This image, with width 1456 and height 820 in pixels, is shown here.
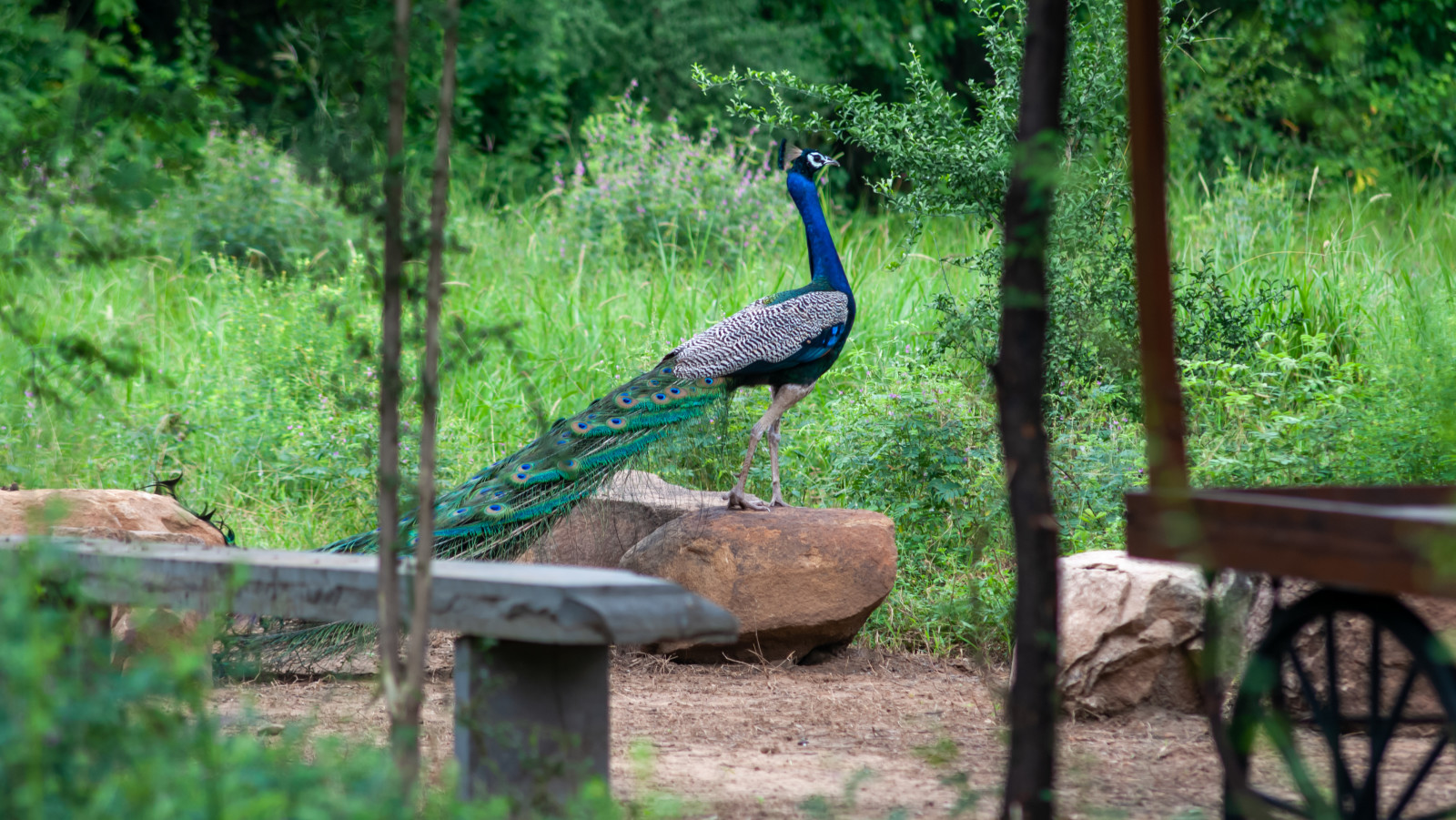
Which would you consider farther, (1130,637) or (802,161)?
(802,161)

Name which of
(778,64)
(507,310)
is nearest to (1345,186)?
(778,64)

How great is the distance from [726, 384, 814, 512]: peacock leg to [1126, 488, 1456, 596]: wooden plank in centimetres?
300

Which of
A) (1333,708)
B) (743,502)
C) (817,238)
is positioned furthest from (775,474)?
(1333,708)

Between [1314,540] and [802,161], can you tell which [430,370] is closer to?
[1314,540]

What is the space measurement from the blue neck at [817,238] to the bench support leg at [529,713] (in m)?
3.31

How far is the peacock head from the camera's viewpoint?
590 cm

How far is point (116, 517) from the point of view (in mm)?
4324

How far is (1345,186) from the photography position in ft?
36.2

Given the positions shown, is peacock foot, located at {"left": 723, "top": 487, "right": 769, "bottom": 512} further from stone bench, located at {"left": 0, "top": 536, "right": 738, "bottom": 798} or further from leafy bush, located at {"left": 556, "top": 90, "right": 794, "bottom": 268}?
leafy bush, located at {"left": 556, "top": 90, "right": 794, "bottom": 268}

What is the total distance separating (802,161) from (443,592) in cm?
392

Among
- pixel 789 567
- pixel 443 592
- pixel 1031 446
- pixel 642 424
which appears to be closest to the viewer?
pixel 1031 446

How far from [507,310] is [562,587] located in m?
6.29

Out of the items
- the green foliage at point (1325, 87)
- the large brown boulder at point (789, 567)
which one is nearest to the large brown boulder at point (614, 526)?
the large brown boulder at point (789, 567)

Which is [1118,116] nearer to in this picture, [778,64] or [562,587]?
[562,587]
